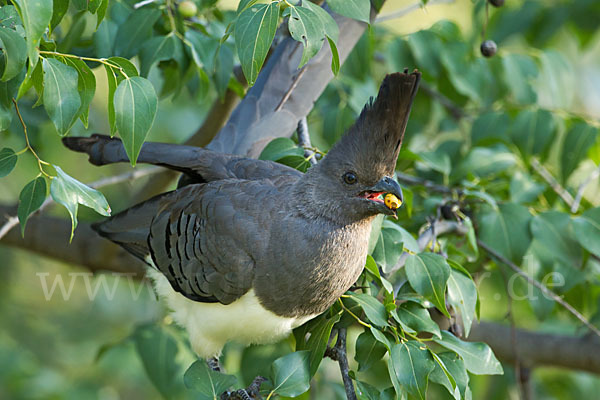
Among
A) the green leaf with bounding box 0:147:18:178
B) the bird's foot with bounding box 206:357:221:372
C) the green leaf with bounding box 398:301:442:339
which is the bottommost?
the bird's foot with bounding box 206:357:221:372

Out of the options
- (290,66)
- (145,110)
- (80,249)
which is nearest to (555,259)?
(290,66)

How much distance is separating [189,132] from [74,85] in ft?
10.5

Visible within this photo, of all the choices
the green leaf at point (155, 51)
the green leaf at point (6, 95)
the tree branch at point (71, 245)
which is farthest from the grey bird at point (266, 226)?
the tree branch at point (71, 245)

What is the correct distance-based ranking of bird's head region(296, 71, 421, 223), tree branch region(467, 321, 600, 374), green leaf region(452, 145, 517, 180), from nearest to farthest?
bird's head region(296, 71, 421, 223), green leaf region(452, 145, 517, 180), tree branch region(467, 321, 600, 374)

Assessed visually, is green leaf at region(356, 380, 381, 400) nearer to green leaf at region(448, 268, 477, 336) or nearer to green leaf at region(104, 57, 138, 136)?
green leaf at region(448, 268, 477, 336)

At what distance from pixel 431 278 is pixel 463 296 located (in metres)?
0.16

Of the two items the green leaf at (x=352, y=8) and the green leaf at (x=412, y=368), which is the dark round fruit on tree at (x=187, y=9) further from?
the green leaf at (x=412, y=368)

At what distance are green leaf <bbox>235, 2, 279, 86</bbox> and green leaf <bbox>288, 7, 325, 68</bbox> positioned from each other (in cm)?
5

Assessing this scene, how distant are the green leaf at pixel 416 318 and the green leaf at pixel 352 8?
927mm

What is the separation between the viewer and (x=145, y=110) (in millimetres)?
1886

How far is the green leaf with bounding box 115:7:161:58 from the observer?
2.72 m

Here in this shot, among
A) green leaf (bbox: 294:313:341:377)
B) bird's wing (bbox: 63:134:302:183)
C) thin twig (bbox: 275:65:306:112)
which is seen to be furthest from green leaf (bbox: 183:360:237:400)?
thin twig (bbox: 275:65:306:112)

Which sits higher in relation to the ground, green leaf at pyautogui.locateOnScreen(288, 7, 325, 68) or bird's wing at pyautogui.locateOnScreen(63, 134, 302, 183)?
green leaf at pyautogui.locateOnScreen(288, 7, 325, 68)

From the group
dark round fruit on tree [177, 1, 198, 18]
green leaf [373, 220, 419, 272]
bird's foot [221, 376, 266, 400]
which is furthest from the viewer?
dark round fruit on tree [177, 1, 198, 18]
